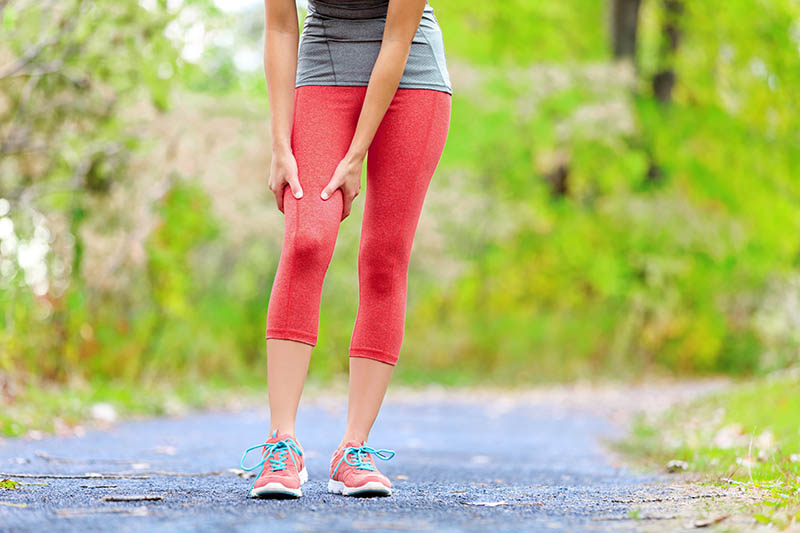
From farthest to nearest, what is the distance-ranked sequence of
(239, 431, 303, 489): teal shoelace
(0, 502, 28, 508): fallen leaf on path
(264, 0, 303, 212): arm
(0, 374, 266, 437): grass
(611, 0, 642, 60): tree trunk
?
1. (611, 0, 642, 60): tree trunk
2. (0, 374, 266, 437): grass
3. (264, 0, 303, 212): arm
4. (239, 431, 303, 489): teal shoelace
5. (0, 502, 28, 508): fallen leaf on path

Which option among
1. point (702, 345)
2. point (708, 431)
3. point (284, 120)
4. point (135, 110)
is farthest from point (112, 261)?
point (702, 345)

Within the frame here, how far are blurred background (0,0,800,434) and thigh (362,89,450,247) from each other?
6.33 meters

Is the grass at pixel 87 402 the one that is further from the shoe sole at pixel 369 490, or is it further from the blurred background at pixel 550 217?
the shoe sole at pixel 369 490

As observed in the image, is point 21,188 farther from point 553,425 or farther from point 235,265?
point 235,265

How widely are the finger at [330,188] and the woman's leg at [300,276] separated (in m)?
0.01

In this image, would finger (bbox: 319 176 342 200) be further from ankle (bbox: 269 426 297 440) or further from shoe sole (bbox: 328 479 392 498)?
shoe sole (bbox: 328 479 392 498)

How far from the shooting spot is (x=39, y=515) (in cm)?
203

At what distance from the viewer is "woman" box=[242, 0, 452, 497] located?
251cm

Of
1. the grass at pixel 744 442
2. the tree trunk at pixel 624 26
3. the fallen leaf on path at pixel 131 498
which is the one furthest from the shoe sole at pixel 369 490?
the tree trunk at pixel 624 26

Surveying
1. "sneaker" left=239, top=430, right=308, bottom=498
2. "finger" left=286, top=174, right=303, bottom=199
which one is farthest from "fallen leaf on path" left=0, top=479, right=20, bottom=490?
"finger" left=286, top=174, right=303, bottom=199

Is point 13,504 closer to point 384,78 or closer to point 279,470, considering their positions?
point 279,470

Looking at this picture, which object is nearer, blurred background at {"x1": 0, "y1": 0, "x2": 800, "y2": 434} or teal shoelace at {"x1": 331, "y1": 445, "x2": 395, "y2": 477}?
teal shoelace at {"x1": 331, "y1": 445, "x2": 395, "y2": 477}

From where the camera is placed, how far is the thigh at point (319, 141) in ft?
8.29

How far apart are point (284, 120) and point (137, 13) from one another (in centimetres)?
370
